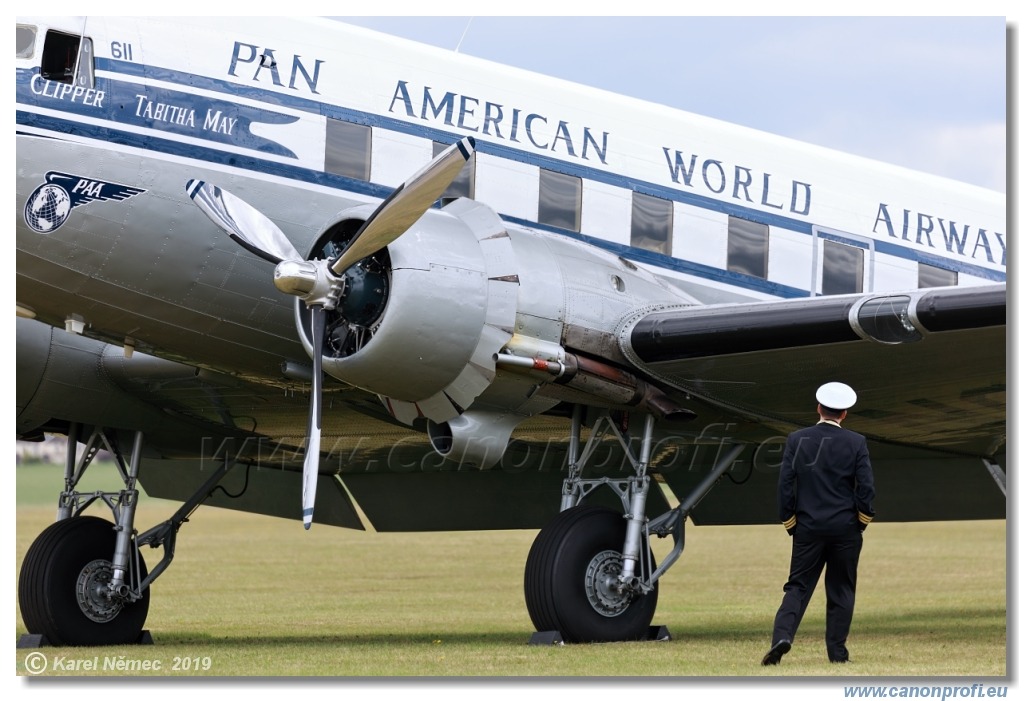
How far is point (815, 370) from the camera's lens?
9531 millimetres

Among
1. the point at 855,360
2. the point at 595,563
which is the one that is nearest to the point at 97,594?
the point at 595,563

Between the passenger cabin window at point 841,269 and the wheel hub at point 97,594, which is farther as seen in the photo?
the passenger cabin window at point 841,269

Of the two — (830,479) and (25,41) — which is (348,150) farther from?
(830,479)

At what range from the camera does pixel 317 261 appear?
861cm

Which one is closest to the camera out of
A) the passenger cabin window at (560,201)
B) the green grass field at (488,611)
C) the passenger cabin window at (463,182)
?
the green grass field at (488,611)

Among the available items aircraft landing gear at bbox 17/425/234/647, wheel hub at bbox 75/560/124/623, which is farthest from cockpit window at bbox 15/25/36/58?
wheel hub at bbox 75/560/124/623

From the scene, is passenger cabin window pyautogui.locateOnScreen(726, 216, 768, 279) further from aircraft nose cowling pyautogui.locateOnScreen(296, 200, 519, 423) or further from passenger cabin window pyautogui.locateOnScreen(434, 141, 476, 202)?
aircraft nose cowling pyautogui.locateOnScreen(296, 200, 519, 423)

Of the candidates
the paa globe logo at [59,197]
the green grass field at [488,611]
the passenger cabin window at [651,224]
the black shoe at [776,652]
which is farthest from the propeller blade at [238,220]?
the black shoe at [776,652]

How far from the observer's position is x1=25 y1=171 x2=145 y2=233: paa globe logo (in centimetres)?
855

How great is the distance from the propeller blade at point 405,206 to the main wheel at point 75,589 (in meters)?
3.90

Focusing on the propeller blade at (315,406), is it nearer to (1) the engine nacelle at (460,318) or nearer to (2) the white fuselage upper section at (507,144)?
(1) the engine nacelle at (460,318)

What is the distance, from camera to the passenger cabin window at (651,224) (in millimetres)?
10305

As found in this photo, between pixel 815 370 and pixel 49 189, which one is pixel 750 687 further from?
pixel 49 189

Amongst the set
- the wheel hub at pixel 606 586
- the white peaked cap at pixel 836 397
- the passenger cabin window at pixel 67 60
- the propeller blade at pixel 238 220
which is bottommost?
the wheel hub at pixel 606 586
